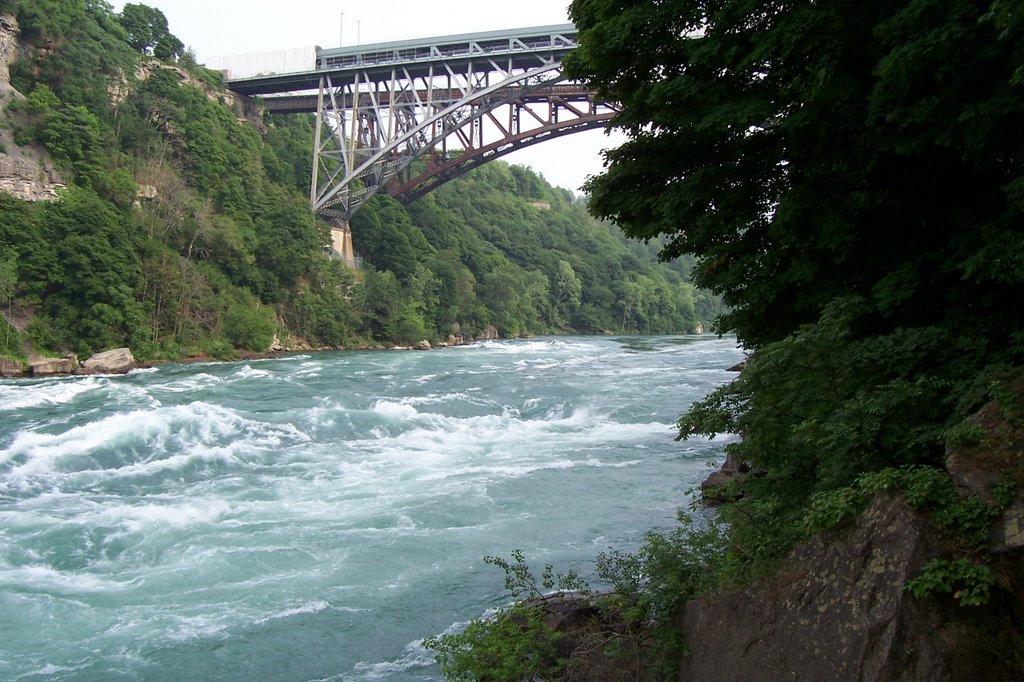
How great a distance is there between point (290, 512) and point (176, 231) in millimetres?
22718

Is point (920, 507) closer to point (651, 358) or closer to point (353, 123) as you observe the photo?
point (651, 358)

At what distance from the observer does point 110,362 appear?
21734 mm

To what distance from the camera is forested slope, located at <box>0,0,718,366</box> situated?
2333 cm

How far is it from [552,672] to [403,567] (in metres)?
3.30

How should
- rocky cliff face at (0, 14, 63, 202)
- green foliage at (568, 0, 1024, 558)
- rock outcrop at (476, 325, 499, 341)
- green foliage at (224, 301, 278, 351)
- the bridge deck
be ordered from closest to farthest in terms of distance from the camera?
green foliage at (568, 0, 1024, 558), rocky cliff face at (0, 14, 63, 202), green foliage at (224, 301, 278, 351), the bridge deck, rock outcrop at (476, 325, 499, 341)

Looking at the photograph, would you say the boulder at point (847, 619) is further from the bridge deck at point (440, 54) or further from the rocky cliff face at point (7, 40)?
the rocky cliff face at point (7, 40)

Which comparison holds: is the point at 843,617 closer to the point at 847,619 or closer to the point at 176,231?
the point at 847,619

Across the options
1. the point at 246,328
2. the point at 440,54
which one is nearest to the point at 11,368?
the point at 246,328

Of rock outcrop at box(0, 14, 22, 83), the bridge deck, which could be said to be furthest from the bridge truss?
rock outcrop at box(0, 14, 22, 83)

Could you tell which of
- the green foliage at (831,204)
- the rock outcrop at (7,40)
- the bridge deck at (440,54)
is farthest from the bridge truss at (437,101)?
the green foliage at (831,204)

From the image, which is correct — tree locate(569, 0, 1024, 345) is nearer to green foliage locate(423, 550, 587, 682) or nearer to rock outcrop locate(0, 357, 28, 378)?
green foliage locate(423, 550, 587, 682)

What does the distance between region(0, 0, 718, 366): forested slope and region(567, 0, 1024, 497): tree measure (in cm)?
2230

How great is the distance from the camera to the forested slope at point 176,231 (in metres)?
23.3

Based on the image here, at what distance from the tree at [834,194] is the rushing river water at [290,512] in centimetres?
333
